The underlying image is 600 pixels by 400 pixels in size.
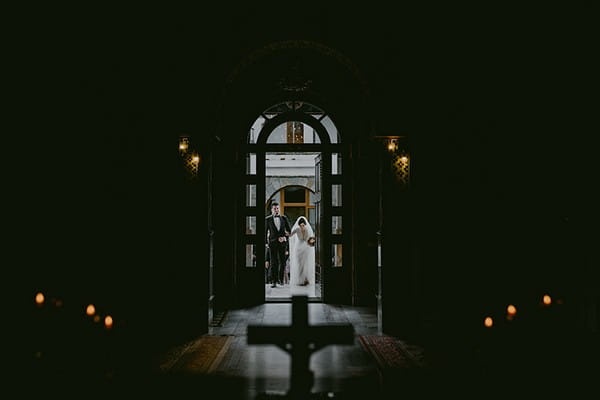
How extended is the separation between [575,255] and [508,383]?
2.40 m

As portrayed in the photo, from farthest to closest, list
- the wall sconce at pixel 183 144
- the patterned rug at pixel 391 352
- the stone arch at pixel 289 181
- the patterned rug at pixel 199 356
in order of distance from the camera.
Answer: the stone arch at pixel 289 181 < the wall sconce at pixel 183 144 < the patterned rug at pixel 391 352 < the patterned rug at pixel 199 356

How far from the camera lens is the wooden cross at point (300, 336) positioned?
3.30 m

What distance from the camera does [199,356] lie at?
544 cm

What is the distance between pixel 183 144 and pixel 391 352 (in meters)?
3.22

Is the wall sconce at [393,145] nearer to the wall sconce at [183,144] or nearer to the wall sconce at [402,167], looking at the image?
the wall sconce at [402,167]

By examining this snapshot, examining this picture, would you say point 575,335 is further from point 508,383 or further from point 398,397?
point 398,397

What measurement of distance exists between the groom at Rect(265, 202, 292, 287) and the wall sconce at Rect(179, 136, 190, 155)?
4.75 m

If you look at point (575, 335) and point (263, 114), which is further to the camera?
point (263, 114)

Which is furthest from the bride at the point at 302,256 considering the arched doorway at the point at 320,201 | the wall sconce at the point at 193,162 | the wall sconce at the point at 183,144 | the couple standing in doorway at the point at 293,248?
the wall sconce at the point at 183,144

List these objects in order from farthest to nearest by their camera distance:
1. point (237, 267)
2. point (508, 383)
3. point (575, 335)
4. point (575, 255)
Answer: point (237, 267) → point (575, 255) → point (575, 335) → point (508, 383)

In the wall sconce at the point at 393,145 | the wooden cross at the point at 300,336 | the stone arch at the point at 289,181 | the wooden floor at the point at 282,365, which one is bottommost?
the wooden floor at the point at 282,365

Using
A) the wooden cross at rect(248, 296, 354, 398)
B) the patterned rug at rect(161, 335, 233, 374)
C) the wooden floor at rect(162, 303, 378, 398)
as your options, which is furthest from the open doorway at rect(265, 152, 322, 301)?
the wooden cross at rect(248, 296, 354, 398)

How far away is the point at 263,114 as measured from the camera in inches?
368

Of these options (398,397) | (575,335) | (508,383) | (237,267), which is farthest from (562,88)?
(237,267)
